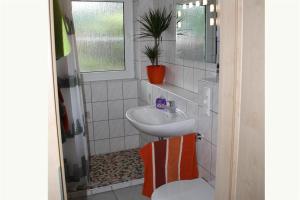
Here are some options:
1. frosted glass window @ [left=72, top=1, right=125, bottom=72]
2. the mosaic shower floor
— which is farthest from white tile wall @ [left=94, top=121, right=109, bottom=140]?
frosted glass window @ [left=72, top=1, right=125, bottom=72]

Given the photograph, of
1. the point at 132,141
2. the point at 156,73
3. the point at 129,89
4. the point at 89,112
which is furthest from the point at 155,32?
the point at 132,141

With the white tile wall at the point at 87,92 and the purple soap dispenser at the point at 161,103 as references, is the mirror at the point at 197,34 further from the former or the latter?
the white tile wall at the point at 87,92

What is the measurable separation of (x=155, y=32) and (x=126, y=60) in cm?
72

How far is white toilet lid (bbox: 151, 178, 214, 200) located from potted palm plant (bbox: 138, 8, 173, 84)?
124 cm

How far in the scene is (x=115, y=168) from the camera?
9.80 feet

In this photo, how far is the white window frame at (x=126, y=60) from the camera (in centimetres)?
321

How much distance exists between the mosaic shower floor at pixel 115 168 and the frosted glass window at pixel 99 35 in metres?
0.99

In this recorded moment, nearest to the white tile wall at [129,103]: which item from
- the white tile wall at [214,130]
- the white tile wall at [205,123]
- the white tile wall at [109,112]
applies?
the white tile wall at [109,112]

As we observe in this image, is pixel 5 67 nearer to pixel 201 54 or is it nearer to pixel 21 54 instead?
pixel 21 54

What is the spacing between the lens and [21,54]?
0.67m

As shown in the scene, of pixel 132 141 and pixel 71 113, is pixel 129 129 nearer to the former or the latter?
pixel 132 141

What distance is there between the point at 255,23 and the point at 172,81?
6.13 ft

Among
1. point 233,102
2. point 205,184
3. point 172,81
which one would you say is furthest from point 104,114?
point 233,102

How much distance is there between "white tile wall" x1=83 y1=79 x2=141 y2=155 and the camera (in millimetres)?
3164
